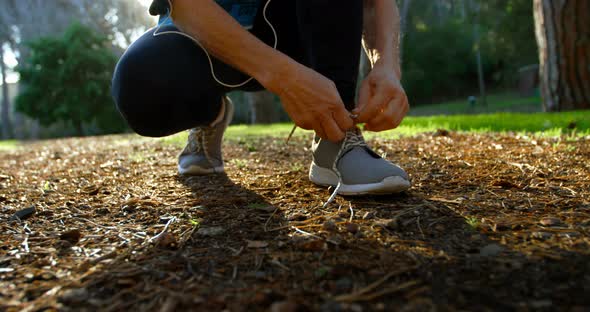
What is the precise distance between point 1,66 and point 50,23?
3563mm

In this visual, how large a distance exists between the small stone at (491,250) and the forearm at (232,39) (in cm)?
59

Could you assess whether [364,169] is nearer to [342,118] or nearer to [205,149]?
[342,118]

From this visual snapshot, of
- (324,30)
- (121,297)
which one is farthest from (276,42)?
(121,297)

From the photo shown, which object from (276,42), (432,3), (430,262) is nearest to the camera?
(430,262)

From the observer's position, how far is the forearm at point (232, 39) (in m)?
1.05

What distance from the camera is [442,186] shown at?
1.45 meters

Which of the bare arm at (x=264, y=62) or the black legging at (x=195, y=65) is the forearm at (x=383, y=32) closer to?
the black legging at (x=195, y=65)

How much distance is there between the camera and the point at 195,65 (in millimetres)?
1437

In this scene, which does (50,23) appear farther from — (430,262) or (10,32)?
(430,262)

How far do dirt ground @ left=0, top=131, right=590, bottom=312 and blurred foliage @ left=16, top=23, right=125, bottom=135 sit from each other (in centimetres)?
1591

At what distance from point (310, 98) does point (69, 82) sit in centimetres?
1761

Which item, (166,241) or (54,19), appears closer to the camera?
(166,241)

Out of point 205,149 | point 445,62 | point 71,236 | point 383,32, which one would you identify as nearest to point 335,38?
point 383,32

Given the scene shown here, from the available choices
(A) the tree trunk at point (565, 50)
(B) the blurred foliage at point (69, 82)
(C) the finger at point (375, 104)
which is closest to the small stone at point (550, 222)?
(C) the finger at point (375, 104)
